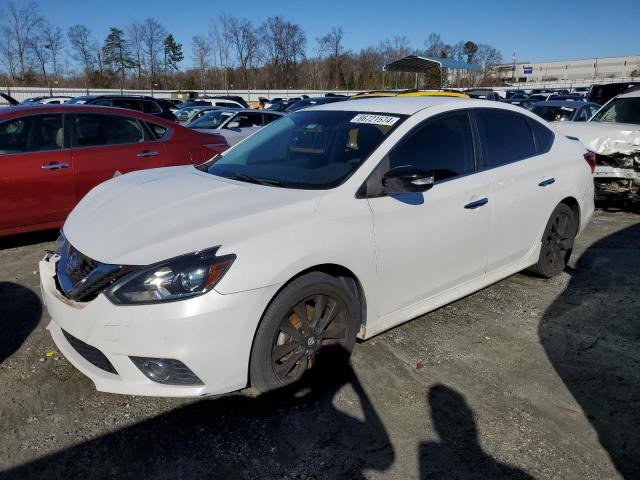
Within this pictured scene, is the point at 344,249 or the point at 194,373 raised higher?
the point at 344,249

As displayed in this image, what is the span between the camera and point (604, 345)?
11.8ft

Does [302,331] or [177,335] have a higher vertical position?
[177,335]

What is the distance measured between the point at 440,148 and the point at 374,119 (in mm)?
508

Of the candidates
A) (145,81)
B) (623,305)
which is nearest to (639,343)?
(623,305)

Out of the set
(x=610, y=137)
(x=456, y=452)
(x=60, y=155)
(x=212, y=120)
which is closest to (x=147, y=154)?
(x=60, y=155)

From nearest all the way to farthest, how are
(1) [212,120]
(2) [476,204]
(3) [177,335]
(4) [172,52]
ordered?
(3) [177,335] → (2) [476,204] → (1) [212,120] → (4) [172,52]

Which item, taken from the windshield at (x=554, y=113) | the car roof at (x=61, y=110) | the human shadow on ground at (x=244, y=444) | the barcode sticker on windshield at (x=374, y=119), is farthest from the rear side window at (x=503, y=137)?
the windshield at (x=554, y=113)

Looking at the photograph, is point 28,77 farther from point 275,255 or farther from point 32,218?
point 275,255

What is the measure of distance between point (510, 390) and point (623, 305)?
75.5 inches

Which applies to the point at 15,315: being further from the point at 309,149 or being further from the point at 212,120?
the point at 212,120

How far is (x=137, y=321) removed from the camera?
2322 mm

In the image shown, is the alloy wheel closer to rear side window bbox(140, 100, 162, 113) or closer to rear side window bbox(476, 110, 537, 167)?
rear side window bbox(476, 110, 537, 167)

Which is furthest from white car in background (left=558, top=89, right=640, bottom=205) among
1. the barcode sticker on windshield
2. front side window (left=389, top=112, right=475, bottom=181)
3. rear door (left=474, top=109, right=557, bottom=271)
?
the barcode sticker on windshield

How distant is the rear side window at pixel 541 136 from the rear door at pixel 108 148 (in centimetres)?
408
